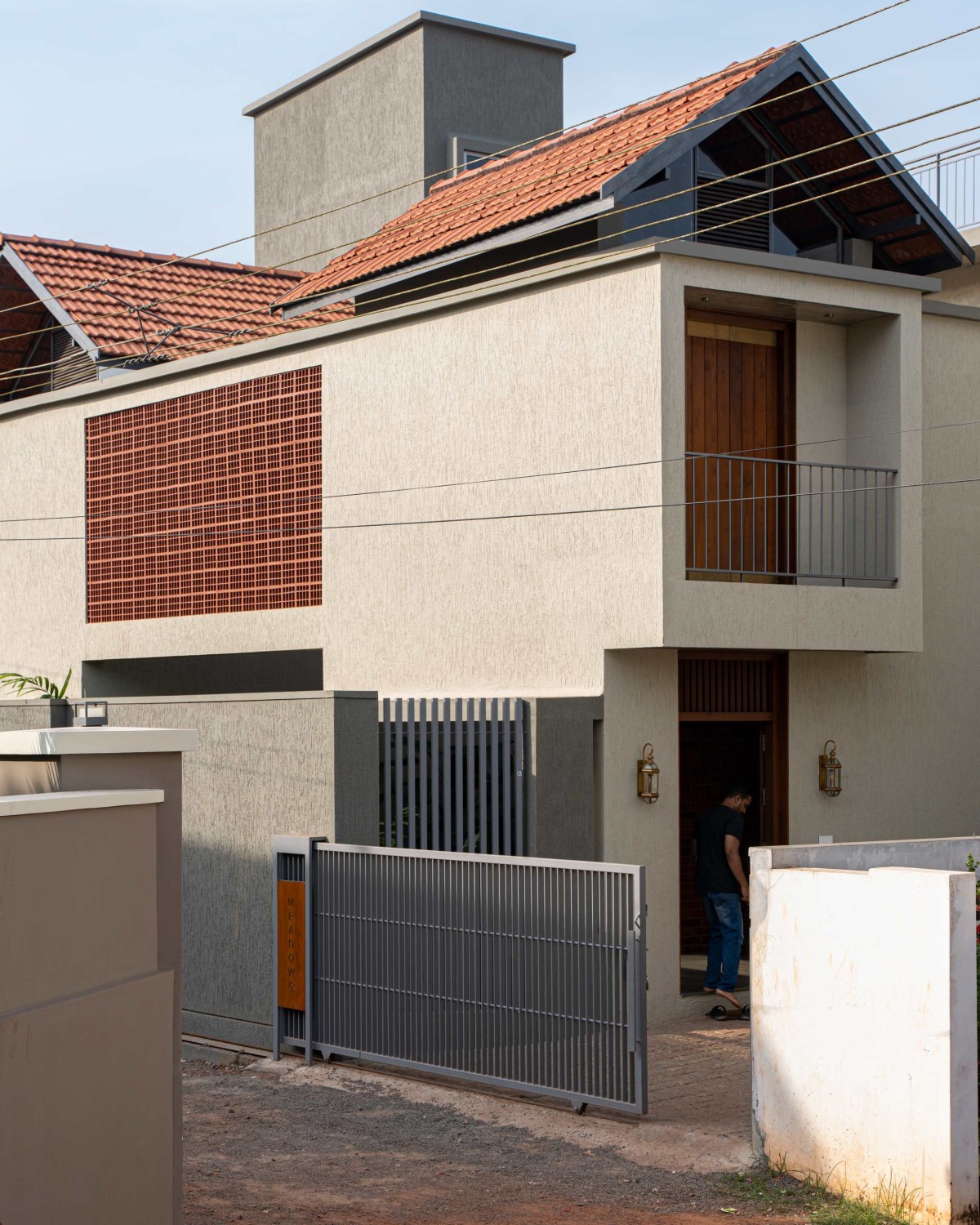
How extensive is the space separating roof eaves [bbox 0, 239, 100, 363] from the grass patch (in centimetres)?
1409

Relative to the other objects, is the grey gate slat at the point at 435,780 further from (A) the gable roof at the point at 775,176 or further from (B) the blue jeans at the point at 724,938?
(A) the gable roof at the point at 775,176

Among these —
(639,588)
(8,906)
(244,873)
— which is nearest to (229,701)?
(244,873)

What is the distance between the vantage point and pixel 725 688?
13.9 m

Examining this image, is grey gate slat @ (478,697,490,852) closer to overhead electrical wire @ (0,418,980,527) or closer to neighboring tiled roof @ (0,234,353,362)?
overhead electrical wire @ (0,418,980,527)

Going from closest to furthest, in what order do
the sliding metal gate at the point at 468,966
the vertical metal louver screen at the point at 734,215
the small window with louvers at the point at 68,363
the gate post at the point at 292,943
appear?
the sliding metal gate at the point at 468,966
the gate post at the point at 292,943
the vertical metal louver screen at the point at 734,215
the small window with louvers at the point at 68,363

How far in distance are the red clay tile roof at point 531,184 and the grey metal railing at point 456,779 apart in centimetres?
467

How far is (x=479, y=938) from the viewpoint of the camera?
1028 cm

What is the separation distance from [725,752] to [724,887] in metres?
2.59

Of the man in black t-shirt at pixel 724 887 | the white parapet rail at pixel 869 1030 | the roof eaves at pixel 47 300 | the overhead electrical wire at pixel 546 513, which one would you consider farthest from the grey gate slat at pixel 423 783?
the roof eaves at pixel 47 300

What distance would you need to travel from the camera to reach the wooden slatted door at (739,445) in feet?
44.1

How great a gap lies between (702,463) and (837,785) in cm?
327

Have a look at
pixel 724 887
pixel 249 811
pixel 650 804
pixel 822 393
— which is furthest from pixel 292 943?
pixel 822 393

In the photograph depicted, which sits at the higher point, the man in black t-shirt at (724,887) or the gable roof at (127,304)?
the gable roof at (127,304)

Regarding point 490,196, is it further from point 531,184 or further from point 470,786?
point 470,786
